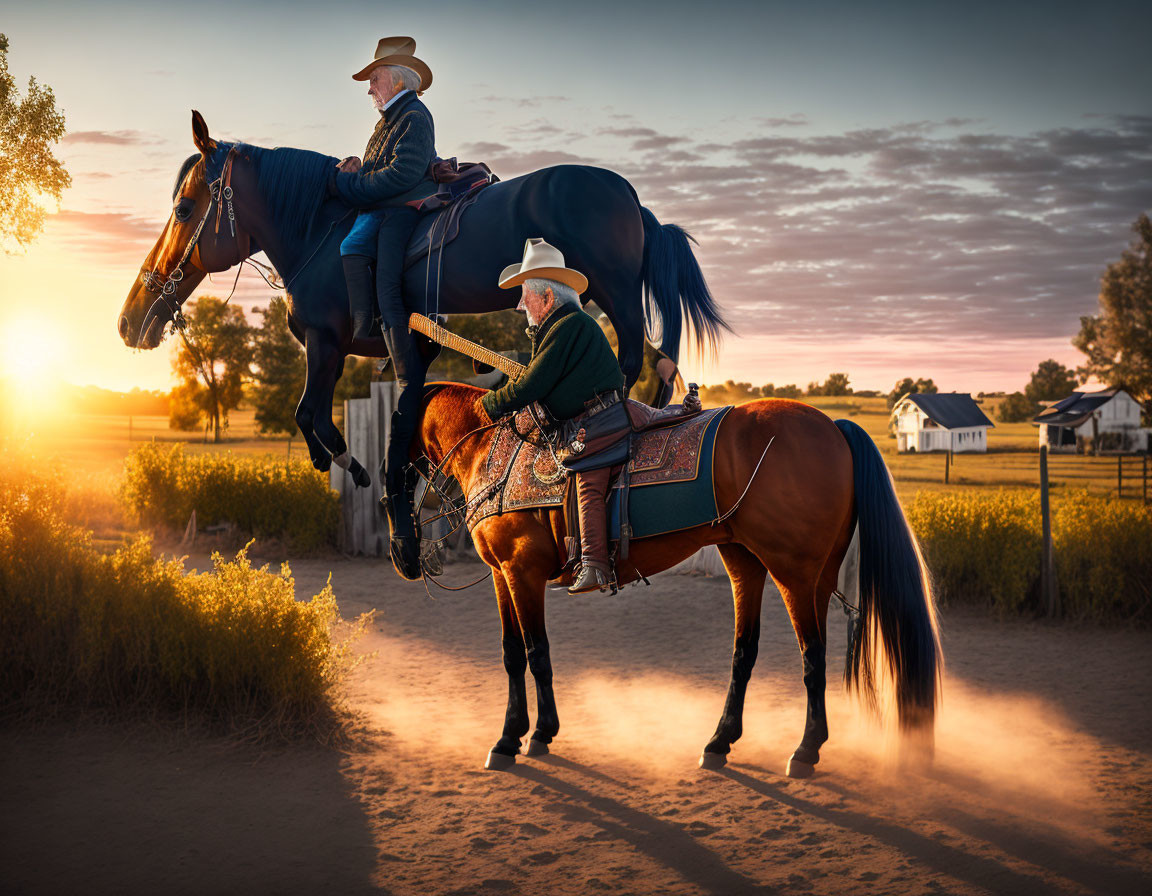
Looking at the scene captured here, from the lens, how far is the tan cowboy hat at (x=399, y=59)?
15.2 feet

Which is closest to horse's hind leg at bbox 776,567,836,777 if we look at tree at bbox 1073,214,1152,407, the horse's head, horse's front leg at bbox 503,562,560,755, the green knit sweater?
horse's front leg at bbox 503,562,560,755

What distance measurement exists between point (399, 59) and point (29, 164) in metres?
12.1

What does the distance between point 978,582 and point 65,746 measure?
937cm

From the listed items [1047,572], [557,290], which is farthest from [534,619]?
[1047,572]

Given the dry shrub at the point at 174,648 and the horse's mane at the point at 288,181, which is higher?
the horse's mane at the point at 288,181

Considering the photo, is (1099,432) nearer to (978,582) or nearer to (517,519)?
(978,582)

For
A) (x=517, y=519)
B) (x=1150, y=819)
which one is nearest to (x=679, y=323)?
(x=517, y=519)

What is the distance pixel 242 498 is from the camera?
14.7 metres

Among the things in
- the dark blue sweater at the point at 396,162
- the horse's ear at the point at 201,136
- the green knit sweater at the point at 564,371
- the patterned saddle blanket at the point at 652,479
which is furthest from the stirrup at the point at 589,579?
the horse's ear at the point at 201,136

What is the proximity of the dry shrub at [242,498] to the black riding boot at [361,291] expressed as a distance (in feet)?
34.0

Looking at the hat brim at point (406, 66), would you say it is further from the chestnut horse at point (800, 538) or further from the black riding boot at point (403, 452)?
the chestnut horse at point (800, 538)

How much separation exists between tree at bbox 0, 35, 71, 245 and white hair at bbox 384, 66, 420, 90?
36.2 ft

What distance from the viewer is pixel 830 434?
4992mm

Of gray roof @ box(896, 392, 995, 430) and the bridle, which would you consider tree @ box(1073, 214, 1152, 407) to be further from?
the bridle
